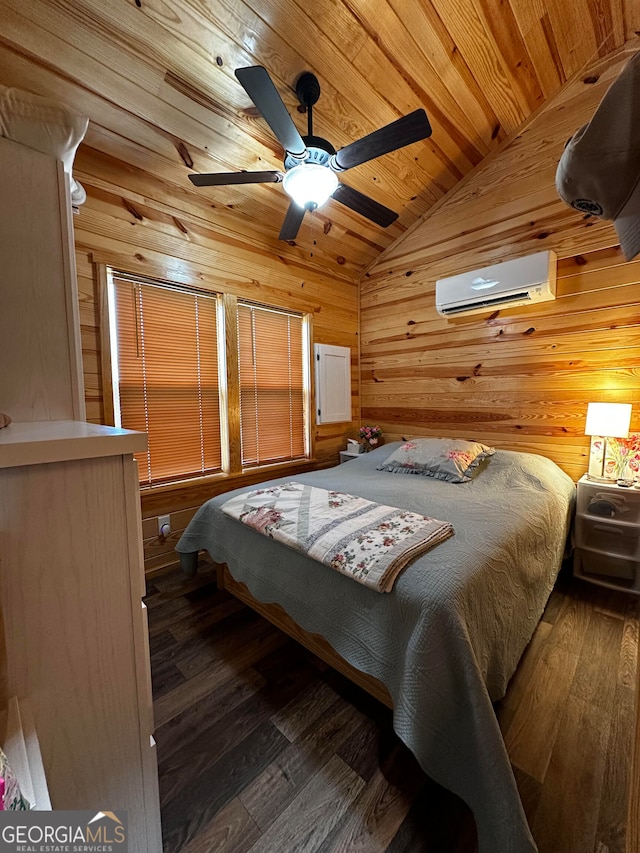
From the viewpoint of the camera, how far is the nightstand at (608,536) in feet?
6.60

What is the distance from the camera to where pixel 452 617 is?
99 cm

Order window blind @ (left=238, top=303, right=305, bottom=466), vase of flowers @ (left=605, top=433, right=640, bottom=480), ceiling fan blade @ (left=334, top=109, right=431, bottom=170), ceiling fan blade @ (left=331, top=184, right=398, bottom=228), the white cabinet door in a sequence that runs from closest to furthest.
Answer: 1. ceiling fan blade @ (left=334, top=109, right=431, bottom=170)
2. ceiling fan blade @ (left=331, top=184, right=398, bottom=228)
3. vase of flowers @ (left=605, top=433, right=640, bottom=480)
4. window blind @ (left=238, top=303, right=305, bottom=466)
5. the white cabinet door

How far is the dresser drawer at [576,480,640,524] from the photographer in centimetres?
199

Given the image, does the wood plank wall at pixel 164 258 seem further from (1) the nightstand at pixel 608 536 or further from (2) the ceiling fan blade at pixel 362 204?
(1) the nightstand at pixel 608 536

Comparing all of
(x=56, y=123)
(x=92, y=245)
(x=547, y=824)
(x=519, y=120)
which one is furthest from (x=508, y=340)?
(x=92, y=245)

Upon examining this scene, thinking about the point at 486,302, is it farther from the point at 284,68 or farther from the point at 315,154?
the point at 284,68

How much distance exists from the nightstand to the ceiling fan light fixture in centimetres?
236

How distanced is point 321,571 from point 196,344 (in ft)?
6.54

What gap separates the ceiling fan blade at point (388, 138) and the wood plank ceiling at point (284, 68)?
686mm

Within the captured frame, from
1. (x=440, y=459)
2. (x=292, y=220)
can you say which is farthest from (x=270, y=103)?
(x=440, y=459)

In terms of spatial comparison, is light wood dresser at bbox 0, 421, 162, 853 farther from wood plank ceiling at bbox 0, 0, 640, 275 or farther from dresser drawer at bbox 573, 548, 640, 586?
dresser drawer at bbox 573, 548, 640, 586

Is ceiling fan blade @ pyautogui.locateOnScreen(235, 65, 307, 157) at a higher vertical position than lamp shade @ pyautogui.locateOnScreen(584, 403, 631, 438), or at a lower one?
higher

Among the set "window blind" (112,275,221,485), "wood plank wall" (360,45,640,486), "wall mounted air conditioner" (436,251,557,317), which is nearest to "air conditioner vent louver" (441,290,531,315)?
"wall mounted air conditioner" (436,251,557,317)

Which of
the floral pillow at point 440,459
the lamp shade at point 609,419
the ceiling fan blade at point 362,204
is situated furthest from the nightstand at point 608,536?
the ceiling fan blade at point 362,204
